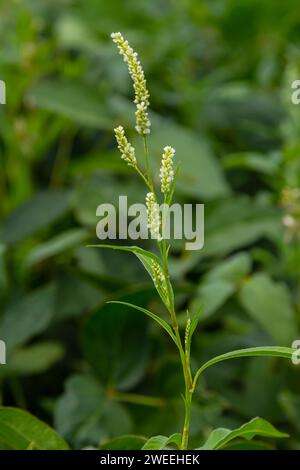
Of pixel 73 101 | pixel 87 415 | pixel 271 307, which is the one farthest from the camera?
pixel 73 101

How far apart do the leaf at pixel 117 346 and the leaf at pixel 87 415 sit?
25 millimetres

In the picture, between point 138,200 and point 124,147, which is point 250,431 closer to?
point 124,147

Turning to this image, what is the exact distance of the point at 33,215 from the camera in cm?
115

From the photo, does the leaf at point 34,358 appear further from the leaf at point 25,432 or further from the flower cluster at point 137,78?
the flower cluster at point 137,78

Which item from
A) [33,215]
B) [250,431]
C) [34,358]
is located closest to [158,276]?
[250,431]

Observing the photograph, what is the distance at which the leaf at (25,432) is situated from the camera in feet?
2.30

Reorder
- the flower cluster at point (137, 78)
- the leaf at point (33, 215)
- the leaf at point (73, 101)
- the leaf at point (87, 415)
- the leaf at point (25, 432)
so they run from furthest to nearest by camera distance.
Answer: the leaf at point (73, 101) < the leaf at point (33, 215) < the leaf at point (87, 415) < the leaf at point (25, 432) < the flower cluster at point (137, 78)

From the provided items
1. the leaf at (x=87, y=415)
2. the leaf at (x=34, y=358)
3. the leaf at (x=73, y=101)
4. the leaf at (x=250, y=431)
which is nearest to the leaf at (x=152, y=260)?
the leaf at (x=250, y=431)

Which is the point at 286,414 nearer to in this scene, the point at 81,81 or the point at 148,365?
the point at 148,365

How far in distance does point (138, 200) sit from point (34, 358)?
28cm

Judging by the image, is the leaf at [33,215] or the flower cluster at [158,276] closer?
the flower cluster at [158,276]

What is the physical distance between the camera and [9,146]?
1279 millimetres

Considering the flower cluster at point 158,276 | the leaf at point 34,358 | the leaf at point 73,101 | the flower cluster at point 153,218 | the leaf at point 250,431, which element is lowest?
the leaf at point 250,431

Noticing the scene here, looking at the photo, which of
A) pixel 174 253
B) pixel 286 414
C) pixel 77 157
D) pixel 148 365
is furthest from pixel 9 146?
pixel 286 414
